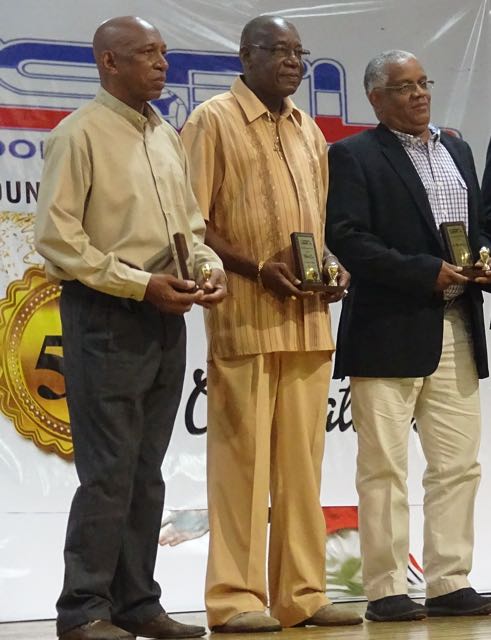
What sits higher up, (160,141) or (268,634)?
(160,141)

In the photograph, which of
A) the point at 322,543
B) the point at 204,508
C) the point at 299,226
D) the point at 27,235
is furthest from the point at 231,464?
the point at 27,235

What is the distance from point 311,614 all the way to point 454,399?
34.9 inches

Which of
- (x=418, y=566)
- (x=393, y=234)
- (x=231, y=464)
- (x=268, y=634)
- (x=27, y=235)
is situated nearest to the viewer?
(x=268, y=634)

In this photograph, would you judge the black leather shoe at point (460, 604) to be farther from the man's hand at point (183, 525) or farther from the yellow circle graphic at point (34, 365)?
the yellow circle graphic at point (34, 365)

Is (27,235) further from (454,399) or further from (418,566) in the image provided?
(418,566)

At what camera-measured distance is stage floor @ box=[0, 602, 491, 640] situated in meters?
3.54

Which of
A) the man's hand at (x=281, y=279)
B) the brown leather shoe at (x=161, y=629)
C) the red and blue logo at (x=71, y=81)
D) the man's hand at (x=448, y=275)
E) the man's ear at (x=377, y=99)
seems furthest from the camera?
the red and blue logo at (x=71, y=81)

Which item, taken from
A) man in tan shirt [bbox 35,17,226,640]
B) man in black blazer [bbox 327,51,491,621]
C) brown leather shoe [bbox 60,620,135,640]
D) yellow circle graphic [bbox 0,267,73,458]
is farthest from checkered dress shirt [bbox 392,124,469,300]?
brown leather shoe [bbox 60,620,135,640]

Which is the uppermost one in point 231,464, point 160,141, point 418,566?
point 160,141

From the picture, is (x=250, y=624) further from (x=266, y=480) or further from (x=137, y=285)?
(x=137, y=285)

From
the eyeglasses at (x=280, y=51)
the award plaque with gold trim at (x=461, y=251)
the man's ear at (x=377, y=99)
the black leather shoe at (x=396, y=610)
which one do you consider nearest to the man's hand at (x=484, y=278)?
the award plaque with gold trim at (x=461, y=251)

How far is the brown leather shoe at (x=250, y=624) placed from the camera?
12.2 ft

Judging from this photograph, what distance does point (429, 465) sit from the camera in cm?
431

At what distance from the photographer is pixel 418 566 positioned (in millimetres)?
5238
